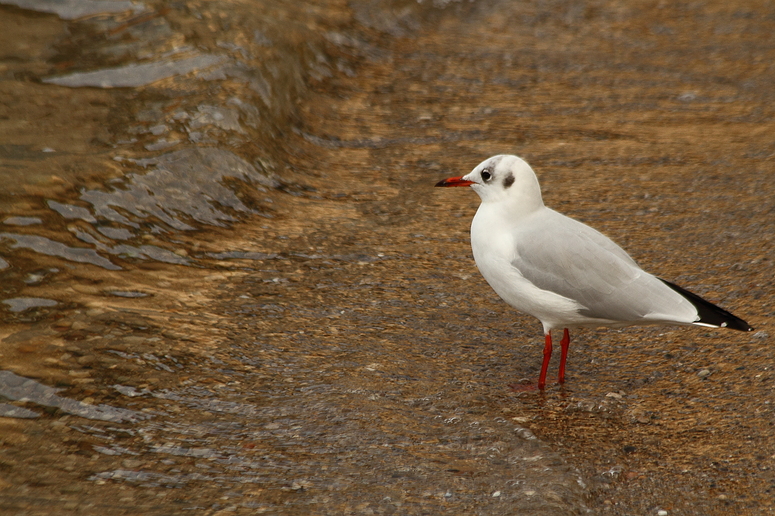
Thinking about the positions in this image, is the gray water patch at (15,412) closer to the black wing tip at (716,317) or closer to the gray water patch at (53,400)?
the gray water patch at (53,400)

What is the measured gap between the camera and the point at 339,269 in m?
5.98

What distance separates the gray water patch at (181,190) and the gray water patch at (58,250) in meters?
0.45

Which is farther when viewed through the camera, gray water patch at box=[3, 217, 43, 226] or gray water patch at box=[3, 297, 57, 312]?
gray water patch at box=[3, 217, 43, 226]

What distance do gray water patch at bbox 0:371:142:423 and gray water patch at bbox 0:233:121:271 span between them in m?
1.28

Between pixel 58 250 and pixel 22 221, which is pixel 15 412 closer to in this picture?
pixel 58 250

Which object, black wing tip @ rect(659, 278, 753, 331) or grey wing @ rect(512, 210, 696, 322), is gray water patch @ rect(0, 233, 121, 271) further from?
black wing tip @ rect(659, 278, 753, 331)

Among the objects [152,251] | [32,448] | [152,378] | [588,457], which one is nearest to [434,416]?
[588,457]

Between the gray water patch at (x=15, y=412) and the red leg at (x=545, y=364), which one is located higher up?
the red leg at (x=545, y=364)

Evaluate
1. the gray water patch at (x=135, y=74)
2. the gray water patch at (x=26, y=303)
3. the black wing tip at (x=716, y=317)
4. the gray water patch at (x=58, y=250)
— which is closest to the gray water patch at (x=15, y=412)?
the gray water patch at (x=26, y=303)

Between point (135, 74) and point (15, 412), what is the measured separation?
4325mm

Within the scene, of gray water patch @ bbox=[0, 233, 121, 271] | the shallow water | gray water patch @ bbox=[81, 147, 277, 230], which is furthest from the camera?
gray water patch @ bbox=[81, 147, 277, 230]

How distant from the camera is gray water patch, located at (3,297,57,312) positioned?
16.2 ft

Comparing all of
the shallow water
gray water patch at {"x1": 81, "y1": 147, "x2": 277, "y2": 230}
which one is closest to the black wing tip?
the shallow water

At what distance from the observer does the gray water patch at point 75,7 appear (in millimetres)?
8492
